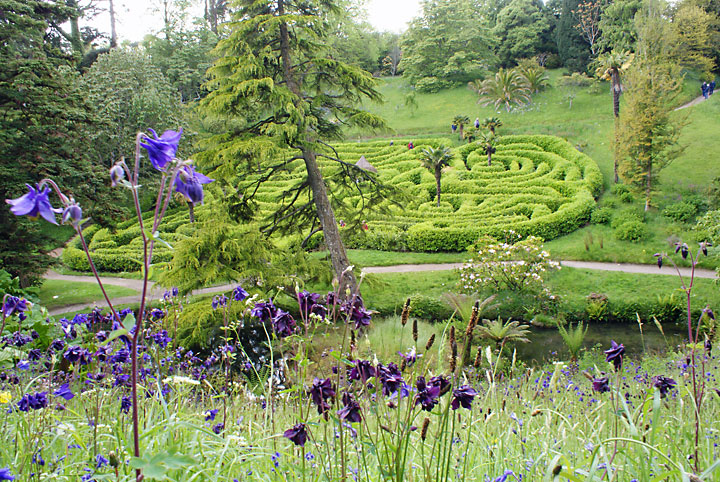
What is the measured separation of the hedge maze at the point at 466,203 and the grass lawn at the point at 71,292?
1.16 m

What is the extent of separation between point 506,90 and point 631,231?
15911 millimetres

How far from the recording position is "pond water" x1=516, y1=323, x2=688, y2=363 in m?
8.79

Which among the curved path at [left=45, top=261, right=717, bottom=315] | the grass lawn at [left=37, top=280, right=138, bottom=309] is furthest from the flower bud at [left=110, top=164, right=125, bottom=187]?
the grass lawn at [left=37, top=280, right=138, bottom=309]

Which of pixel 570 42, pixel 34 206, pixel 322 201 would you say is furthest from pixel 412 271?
pixel 570 42

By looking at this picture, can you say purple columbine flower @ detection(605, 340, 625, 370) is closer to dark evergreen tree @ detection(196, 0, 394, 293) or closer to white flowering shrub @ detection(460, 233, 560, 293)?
dark evergreen tree @ detection(196, 0, 394, 293)

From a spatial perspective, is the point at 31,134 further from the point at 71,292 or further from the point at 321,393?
the point at 321,393

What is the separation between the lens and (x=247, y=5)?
930 cm

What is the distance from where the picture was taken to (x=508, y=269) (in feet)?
36.3

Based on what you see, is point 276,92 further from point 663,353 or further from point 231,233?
point 663,353

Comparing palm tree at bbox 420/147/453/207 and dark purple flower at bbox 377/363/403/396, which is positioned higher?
palm tree at bbox 420/147/453/207

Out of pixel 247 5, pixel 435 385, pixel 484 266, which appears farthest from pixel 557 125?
pixel 435 385

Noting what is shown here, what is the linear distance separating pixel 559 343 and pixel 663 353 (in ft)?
5.81

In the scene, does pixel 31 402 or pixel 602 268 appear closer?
pixel 31 402

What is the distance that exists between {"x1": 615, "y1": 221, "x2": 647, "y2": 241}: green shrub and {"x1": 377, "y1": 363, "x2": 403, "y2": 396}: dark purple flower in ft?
47.5
